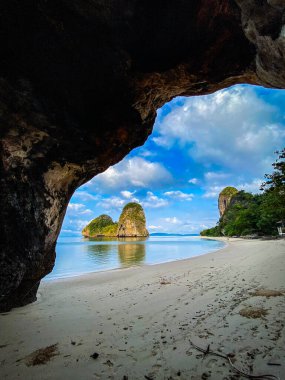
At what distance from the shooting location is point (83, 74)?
6.14 meters

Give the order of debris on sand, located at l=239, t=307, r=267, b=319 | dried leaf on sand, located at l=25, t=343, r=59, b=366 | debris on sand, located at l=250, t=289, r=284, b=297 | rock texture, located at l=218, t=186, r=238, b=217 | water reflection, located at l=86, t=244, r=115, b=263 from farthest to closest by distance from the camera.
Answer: rock texture, located at l=218, t=186, r=238, b=217, water reflection, located at l=86, t=244, r=115, b=263, debris on sand, located at l=250, t=289, r=284, b=297, debris on sand, located at l=239, t=307, r=267, b=319, dried leaf on sand, located at l=25, t=343, r=59, b=366

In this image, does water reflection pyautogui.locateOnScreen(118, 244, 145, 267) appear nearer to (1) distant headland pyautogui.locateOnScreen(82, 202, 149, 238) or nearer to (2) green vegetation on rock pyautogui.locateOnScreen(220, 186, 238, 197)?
(1) distant headland pyautogui.locateOnScreen(82, 202, 149, 238)

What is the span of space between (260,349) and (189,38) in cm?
658

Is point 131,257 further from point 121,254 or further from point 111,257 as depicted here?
point 121,254

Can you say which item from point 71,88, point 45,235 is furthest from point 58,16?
point 45,235

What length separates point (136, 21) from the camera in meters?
5.51

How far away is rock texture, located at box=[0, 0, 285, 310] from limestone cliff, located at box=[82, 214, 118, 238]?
484 feet

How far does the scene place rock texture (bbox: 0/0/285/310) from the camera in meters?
5.11

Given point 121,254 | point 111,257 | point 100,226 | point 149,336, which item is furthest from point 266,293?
point 100,226

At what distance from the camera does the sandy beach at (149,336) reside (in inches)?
142

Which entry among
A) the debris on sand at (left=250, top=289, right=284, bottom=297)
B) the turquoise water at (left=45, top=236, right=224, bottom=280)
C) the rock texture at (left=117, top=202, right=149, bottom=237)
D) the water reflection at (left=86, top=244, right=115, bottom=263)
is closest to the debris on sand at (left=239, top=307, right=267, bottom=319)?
the debris on sand at (left=250, top=289, right=284, bottom=297)

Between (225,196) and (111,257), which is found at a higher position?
(225,196)

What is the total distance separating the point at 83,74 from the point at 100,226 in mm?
160185

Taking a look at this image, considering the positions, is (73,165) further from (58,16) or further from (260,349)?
(260,349)
